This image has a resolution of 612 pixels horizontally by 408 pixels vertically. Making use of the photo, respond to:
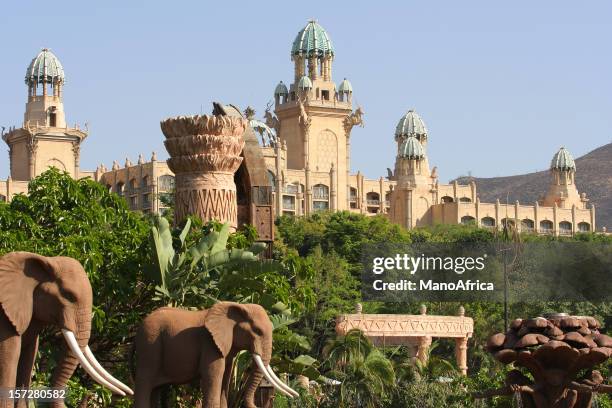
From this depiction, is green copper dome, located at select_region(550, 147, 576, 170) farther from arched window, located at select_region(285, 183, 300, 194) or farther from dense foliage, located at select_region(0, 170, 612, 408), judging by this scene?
dense foliage, located at select_region(0, 170, 612, 408)

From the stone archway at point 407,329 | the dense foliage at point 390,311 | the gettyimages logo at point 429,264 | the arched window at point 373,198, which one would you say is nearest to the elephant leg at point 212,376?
the dense foliage at point 390,311

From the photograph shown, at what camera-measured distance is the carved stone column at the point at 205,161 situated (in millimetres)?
29609

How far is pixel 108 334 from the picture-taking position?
28.2 meters

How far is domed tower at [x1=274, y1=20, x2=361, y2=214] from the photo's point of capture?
129125mm

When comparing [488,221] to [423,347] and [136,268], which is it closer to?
[423,347]

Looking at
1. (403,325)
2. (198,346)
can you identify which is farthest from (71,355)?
(403,325)

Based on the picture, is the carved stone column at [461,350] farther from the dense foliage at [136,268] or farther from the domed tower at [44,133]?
the domed tower at [44,133]

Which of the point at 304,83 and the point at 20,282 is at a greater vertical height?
the point at 304,83

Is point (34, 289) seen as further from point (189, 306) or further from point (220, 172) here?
point (220, 172)

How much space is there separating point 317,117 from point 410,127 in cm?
999

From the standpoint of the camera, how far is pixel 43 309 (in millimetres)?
19062

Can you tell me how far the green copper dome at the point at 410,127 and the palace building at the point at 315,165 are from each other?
3.3 inches

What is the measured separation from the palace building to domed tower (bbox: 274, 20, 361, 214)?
79mm

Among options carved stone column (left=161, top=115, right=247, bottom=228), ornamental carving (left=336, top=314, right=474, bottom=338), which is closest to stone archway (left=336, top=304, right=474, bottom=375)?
ornamental carving (left=336, top=314, right=474, bottom=338)
